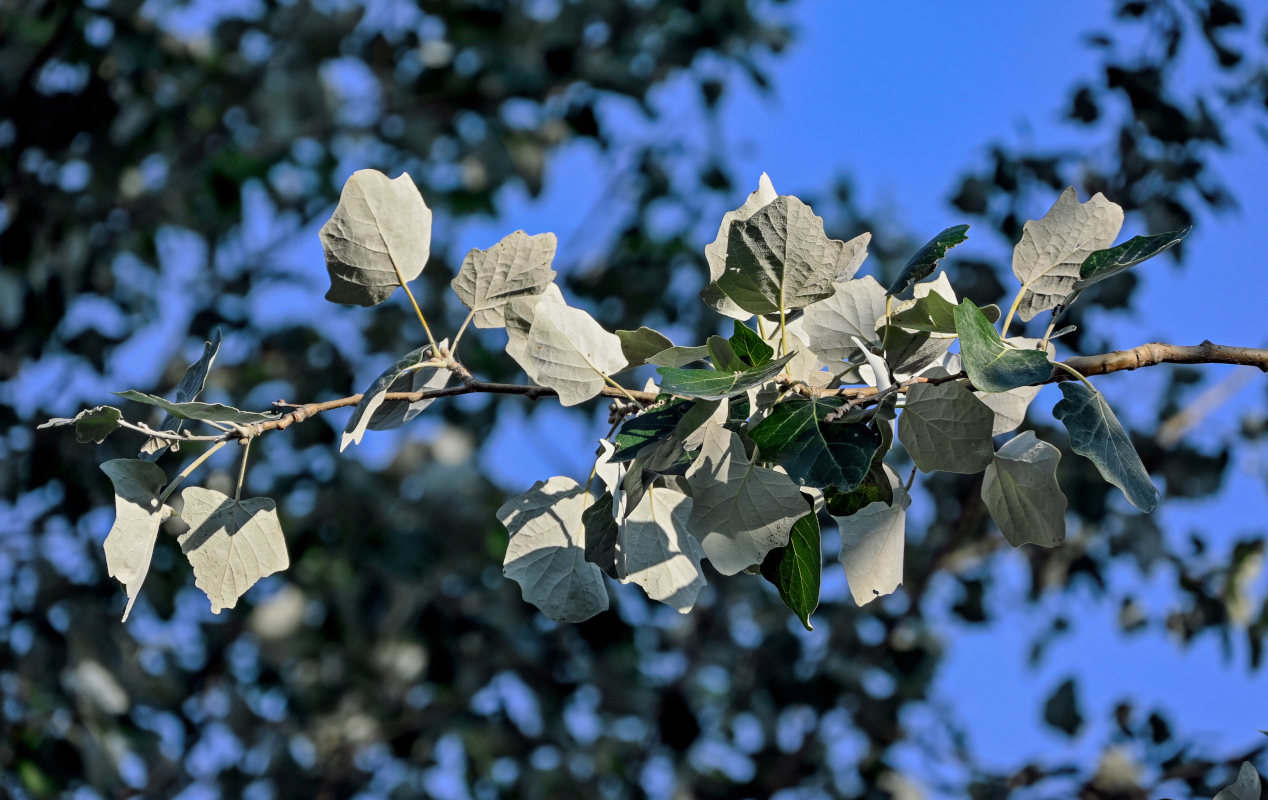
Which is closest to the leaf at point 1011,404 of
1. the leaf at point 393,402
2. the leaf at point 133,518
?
the leaf at point 393,402

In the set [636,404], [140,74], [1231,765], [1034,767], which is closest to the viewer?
[636,404]

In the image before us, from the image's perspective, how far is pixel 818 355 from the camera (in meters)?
0.47

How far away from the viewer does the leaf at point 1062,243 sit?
46 centimetres

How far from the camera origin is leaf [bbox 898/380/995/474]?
414 millimetres

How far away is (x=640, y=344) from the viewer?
471 millimetres

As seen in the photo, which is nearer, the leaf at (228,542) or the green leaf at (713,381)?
the green leaf at (713,381)

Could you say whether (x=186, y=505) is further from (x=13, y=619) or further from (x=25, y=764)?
(x=13, y=619)

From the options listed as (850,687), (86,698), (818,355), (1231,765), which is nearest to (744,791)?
(850,687)

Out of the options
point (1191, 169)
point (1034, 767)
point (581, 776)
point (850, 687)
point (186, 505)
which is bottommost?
point (581, 776)

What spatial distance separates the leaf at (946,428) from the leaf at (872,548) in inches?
2.1

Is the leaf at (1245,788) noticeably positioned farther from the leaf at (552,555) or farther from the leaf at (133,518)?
the leaf at (133,518)

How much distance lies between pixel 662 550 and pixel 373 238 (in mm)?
190

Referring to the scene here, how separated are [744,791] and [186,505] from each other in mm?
1402

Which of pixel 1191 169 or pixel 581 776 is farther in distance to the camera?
pixel 581 776
